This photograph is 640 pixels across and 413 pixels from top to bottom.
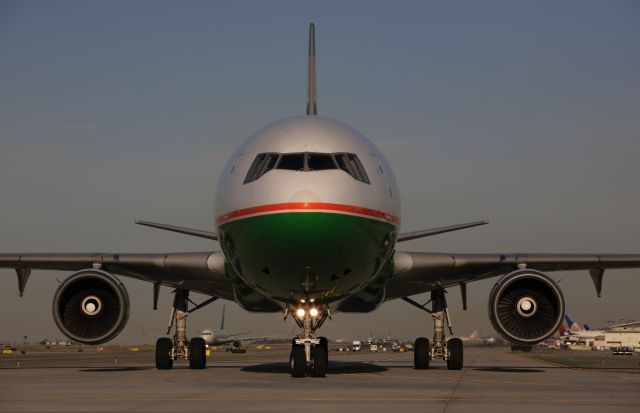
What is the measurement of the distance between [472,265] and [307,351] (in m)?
6.02

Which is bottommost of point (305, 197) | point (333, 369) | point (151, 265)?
point (333, 369)

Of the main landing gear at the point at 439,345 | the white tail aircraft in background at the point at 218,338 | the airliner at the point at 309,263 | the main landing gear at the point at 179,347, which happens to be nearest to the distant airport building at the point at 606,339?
the white tail aircraft in background at the point at 218,338

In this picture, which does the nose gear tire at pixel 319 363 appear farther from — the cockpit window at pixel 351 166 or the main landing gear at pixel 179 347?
the main landing gear at pixel 179 347

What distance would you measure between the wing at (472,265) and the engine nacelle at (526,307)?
127 cm

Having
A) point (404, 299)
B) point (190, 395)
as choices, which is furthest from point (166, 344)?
point (190, 395)

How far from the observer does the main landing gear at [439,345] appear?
23.8 m

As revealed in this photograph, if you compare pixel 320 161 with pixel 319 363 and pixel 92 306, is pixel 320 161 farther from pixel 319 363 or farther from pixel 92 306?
pixel 92 306

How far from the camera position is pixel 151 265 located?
2236 cm

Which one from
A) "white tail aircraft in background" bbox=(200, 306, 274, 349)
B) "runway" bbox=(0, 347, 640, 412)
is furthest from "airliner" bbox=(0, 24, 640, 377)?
"white tail aircraft in background" bbox=(200, 306, 274, 349)

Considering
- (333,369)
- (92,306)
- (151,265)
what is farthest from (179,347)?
(333,369)

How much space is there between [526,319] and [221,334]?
3717 inches

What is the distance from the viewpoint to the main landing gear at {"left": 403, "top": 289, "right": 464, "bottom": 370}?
2380 cm

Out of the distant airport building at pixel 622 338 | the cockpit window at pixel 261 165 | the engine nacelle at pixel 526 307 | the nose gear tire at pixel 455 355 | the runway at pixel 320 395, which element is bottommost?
the runway at pixel 320 395

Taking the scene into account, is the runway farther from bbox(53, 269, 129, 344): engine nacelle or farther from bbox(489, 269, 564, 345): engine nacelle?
bbox(53, 269, 129, 344): engine nacelle
